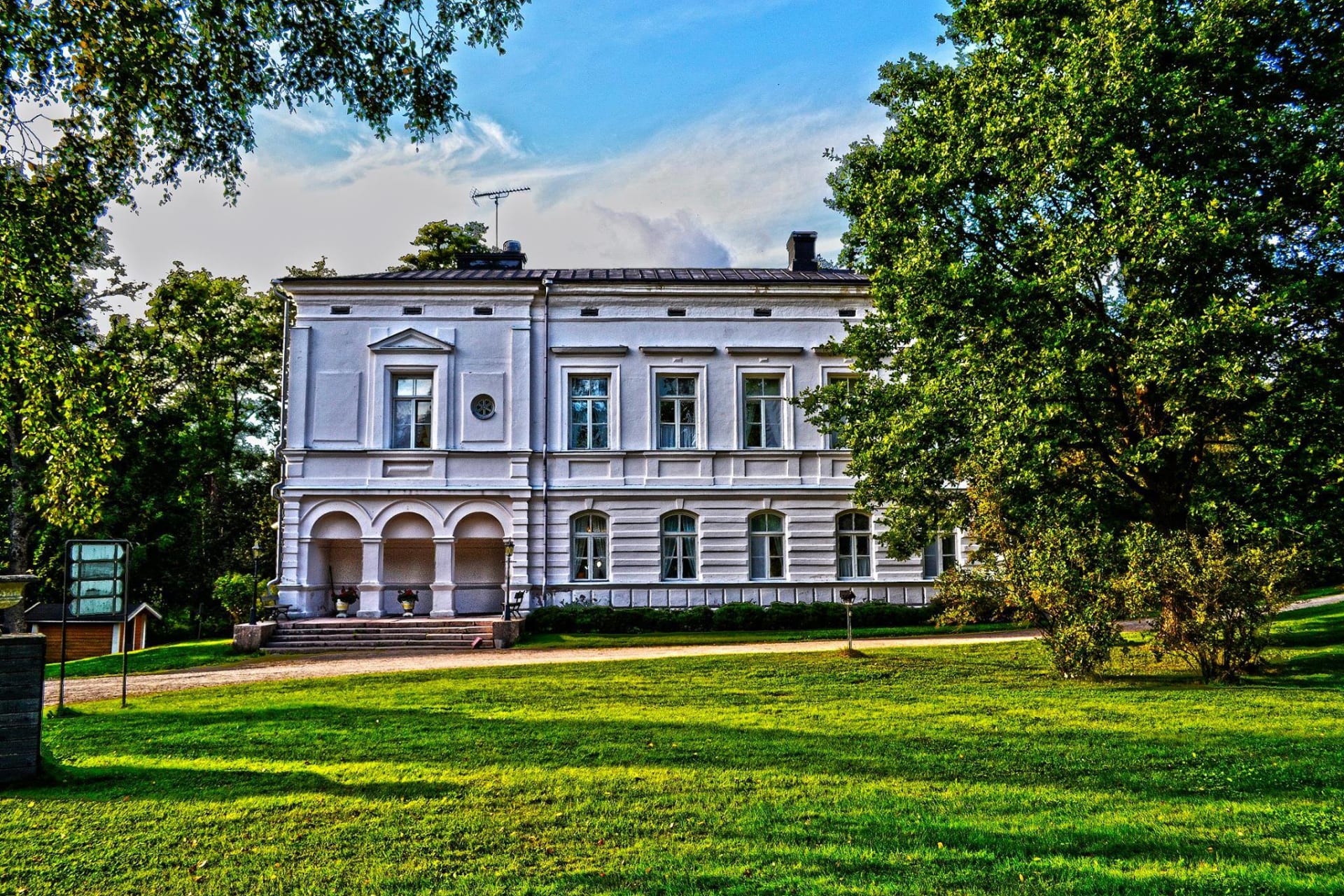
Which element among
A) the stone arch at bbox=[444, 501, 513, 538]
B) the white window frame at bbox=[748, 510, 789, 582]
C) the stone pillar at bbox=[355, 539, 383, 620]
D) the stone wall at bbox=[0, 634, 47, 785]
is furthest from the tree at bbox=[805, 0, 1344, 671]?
the stone pillar at bbox=[355, 539, 383, 620]

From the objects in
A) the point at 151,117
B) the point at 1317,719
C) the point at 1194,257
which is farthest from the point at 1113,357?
the point at 151,117

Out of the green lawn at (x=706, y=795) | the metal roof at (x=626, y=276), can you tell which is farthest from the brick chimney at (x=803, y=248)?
the green lawn at (x=706, y=795)

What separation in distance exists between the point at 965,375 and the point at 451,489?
14667 millimetres

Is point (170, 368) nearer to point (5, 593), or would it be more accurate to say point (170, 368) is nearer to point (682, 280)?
point (682, 280)

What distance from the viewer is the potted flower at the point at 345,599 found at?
23.9 m

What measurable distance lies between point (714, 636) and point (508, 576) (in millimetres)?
5565

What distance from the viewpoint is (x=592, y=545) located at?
2502 centimetres

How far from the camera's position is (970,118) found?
15.4 metres

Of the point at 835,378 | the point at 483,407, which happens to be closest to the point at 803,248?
the point at 835,378

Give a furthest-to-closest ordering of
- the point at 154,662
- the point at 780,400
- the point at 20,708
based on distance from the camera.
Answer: the point at 780,400 → the point at 154,662 → the point at 20,708

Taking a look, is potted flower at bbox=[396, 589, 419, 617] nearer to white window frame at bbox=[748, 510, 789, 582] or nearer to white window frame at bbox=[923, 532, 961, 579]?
white window frame at bbox=[748, 510, 789, 582]

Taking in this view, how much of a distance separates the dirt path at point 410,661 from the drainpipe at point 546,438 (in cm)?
526

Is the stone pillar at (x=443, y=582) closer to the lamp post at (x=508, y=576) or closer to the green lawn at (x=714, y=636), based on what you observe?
the lamp post at (x=508, y=576)

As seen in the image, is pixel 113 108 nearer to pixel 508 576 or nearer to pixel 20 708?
pixel 20 708
